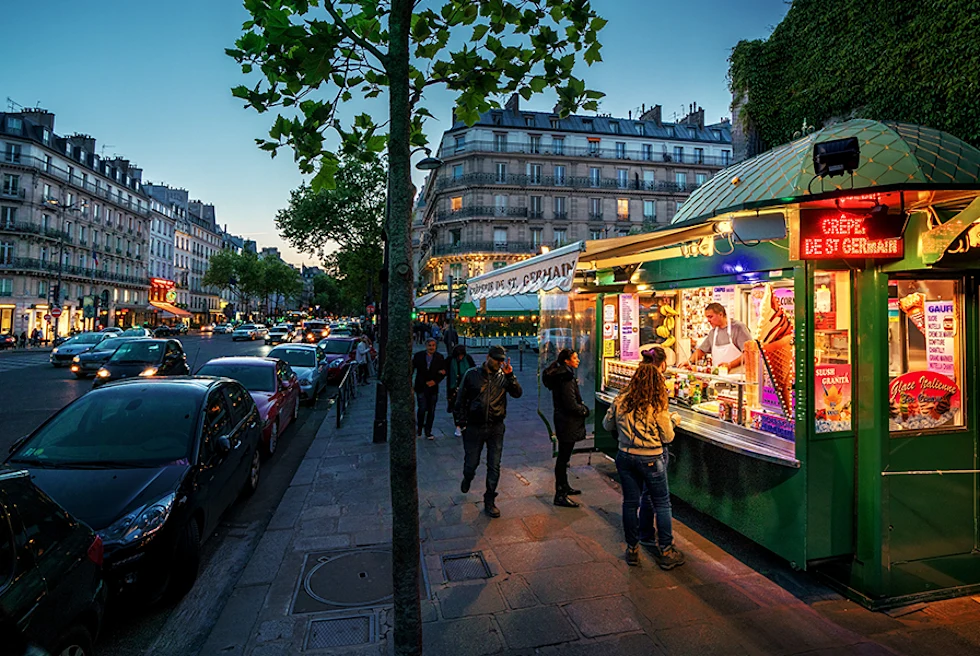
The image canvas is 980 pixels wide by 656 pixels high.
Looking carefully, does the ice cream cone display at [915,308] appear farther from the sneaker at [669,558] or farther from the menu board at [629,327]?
the menu board at [629,327]

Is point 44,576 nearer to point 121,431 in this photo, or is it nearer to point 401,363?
point 401,363

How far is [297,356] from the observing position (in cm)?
1492

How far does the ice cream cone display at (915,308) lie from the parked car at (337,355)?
14263 millimetres

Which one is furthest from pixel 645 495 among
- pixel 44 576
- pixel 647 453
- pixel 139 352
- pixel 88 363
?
pixel 88 363

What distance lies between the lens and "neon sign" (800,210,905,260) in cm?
392

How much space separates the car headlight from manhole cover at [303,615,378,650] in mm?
1352

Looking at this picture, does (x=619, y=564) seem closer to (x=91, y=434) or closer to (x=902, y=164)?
(x=902, y=164)

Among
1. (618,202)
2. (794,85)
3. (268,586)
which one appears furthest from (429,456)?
(618,202)

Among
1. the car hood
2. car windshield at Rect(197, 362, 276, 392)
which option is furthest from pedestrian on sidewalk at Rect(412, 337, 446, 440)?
the car hood

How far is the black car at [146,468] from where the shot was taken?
3.63 m

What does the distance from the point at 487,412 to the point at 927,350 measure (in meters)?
4.01

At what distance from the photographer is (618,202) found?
152ft

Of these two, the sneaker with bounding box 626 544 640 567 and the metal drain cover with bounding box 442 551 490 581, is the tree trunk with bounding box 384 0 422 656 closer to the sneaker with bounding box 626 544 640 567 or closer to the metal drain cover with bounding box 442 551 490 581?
the metal drain cover with bounding box 442 551 490 581

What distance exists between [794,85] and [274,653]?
10.1 m
